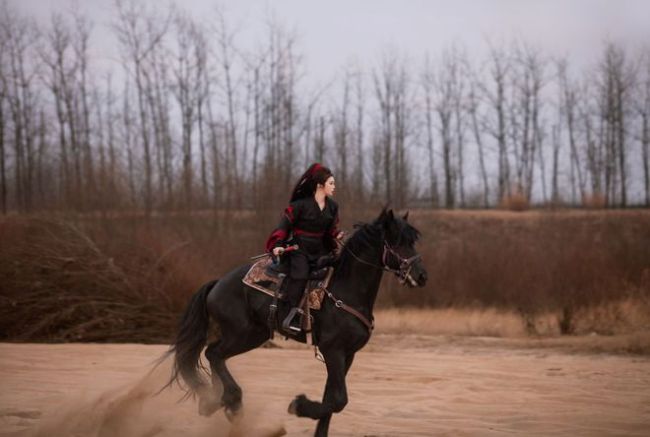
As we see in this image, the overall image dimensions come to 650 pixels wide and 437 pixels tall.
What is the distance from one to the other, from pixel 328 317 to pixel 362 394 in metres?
3.67

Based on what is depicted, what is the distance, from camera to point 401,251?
7.47m

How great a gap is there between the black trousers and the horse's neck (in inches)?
16.9

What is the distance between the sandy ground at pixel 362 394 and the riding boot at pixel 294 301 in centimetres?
122

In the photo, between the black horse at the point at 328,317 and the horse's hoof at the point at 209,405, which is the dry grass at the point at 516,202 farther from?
the horse's hoof at the point at 209,405

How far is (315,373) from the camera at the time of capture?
1299 centimetres

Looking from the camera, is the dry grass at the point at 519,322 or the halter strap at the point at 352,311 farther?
the dry grass at the point at 519,322

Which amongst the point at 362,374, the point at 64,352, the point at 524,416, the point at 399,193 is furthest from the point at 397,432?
the point at 399,193

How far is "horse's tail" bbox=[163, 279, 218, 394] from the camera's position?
8.68m

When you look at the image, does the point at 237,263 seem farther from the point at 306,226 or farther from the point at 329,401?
the point at 329,401

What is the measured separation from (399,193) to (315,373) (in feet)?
72.8

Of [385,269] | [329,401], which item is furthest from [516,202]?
[329,401]

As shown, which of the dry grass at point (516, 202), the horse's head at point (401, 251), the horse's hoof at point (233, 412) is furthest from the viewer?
the dry grass at point (516, 202)

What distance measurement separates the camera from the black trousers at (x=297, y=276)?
26.0 feet

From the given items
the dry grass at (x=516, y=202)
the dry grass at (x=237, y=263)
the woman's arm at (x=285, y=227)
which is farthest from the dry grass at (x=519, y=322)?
the dry grass at (x=516, y=202)
